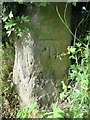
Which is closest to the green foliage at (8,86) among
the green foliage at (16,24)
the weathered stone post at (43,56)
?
the weathered stone post at (43,56)

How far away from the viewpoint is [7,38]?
1.65 m

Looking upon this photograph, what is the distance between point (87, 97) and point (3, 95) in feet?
2.66

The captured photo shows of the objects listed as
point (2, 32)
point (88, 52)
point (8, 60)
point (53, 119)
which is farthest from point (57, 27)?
point (53, 119)

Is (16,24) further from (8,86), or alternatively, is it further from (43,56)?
(8,86)

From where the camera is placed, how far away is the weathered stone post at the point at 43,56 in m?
1.37

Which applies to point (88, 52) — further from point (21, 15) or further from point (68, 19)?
point (21, 15)

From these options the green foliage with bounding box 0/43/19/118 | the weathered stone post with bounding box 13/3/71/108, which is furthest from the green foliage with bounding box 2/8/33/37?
the green foliage with bounding box 0/43/19/118

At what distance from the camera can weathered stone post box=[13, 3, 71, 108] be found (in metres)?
1.37

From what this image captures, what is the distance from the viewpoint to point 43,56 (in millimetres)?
1416

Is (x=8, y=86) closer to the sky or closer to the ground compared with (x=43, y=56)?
closer to the ground

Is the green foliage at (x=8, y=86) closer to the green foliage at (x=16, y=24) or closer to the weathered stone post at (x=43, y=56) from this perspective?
the weathered stone post at (x=43, y=56)

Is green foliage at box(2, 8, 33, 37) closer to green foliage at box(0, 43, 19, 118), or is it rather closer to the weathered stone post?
the weathered stone post

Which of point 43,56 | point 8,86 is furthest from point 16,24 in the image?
point 8,86

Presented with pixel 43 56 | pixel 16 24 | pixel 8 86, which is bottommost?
pixel 8 86
